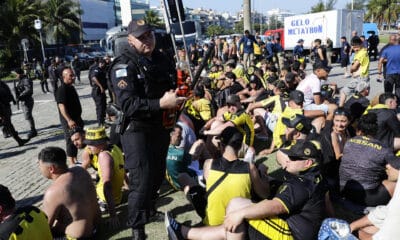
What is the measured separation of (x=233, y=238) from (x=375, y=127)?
81.4 inches

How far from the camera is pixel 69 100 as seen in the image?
5891 mm

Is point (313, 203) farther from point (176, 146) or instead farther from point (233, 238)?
point (176, 146)

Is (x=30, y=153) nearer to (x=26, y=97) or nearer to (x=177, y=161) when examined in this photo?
(x=26, y=97)

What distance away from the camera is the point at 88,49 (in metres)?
40.0

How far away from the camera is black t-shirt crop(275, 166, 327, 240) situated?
279 cm

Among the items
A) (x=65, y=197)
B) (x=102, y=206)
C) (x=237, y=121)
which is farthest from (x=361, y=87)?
(x=65, y=197)

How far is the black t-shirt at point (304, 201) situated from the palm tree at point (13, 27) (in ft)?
110

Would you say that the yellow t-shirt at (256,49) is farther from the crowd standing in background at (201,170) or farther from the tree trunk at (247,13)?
the crowd standing in background at (201,170)

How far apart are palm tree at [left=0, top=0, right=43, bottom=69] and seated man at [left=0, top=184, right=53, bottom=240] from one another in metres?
32.3

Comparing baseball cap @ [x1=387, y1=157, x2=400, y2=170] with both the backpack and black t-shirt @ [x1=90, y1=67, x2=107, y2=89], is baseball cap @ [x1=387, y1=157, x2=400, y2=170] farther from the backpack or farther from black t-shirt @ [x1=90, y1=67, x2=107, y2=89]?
the backpack

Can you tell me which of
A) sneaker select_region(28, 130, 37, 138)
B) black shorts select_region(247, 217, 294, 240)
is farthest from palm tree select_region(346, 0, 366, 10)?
black shorts select_region(247, 217, 294, 240)

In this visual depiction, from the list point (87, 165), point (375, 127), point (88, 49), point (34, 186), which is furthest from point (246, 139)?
point (88, 49)

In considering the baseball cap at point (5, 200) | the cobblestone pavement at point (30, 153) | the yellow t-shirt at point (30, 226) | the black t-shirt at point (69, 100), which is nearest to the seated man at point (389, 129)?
the yellow t-shirt at point (30, 226)

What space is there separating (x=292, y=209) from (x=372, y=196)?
1.57 m
